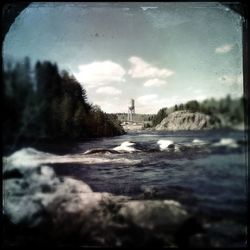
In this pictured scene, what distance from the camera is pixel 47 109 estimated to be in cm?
365

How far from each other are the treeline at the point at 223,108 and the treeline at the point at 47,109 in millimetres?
1112

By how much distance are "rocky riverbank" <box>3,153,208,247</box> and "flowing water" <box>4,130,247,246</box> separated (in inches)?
7.3

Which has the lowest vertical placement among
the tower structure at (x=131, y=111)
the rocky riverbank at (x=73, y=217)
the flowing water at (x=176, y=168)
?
the rocky riverbank at (x=73, y=217)

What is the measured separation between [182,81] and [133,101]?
0.70 metres

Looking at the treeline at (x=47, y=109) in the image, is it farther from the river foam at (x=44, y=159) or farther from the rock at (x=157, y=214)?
the rock at (x=157, y=214)

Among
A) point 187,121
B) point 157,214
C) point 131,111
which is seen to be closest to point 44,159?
point 131,111

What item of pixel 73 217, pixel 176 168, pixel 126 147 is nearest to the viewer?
pixel 73 217

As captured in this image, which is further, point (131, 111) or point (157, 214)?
point (131, 111)

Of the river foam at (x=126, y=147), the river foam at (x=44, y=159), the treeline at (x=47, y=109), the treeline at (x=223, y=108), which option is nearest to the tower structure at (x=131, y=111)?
the treeline at (x=47, y=109)

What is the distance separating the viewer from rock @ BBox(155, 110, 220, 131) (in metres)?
3.46

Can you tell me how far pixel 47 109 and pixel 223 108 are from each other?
2002 millimetres

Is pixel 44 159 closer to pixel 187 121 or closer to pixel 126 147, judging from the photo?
pixel 126 147

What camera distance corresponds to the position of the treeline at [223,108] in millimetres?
3162

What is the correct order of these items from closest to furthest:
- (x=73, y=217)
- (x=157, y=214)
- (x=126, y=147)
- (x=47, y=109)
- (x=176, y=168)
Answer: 1. (x=157, y=214)
2. (x=73, y=217)
3. (x=47, y=109)
4. (x=176, y=168)
5. (x=126, y=147)
